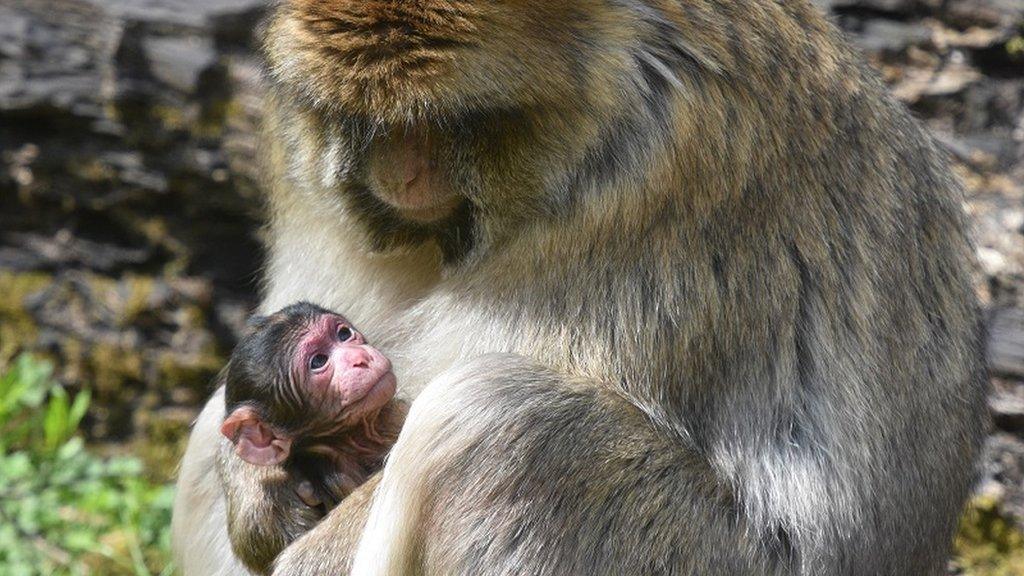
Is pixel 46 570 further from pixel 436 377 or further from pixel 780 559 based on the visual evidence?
pixel 780 559

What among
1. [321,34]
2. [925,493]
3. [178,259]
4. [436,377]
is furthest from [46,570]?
[925,493]

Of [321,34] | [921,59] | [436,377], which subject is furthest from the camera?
[921,59]

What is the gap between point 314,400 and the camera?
14.0ft

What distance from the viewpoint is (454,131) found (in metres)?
3.71

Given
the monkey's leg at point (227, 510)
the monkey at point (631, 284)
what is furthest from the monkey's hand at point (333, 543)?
the monkey's leg at point (227, 510)

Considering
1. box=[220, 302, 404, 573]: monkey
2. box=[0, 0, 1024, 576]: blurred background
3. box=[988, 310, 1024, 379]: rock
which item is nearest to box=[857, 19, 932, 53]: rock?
box=[0, 0, 1024, 576]: blurred background

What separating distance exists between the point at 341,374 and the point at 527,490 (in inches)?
31.7

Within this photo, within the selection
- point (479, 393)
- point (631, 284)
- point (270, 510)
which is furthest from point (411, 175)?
point (270, 510)

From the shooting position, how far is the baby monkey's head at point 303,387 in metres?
4.24

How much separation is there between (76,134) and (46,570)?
7.44 ft

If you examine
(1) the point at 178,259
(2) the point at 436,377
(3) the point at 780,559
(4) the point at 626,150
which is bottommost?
(1) the point at 178,259

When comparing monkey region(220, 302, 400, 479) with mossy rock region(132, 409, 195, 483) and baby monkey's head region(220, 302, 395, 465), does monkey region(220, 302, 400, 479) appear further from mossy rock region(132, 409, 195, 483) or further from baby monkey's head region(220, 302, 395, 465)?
mossy rock region(132, 409, 195, 483)

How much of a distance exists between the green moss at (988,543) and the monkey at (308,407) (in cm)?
288

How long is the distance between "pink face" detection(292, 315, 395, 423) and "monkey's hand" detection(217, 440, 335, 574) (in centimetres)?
27
